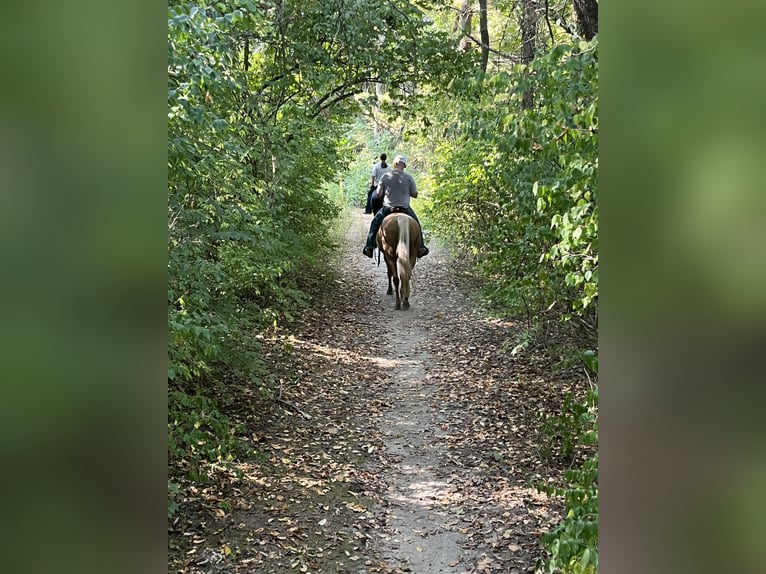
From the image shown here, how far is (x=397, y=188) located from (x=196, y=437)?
714 cm

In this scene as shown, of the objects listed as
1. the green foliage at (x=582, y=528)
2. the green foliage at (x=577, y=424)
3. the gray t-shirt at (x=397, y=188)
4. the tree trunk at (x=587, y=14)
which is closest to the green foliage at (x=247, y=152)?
the gray t-shirt at (x=397, y=188)

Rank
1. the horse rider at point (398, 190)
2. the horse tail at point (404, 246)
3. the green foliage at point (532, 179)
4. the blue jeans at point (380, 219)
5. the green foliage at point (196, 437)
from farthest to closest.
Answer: the blue jeans at point (380, 219)
the horse rider at point (398, 190)
the horse tail at point (404, 246)
the green foliage at point (196, 437)
the green foliage at point (532, 179)

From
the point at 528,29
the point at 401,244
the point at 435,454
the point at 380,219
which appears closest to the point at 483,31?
the point at 528,29

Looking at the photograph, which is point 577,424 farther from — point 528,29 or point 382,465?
point 528,29

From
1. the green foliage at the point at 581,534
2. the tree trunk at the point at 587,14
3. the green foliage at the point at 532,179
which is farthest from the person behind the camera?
the tree trunk at the point at 587,14

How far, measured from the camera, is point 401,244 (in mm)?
9961

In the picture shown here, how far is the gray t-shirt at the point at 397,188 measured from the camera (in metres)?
10.2

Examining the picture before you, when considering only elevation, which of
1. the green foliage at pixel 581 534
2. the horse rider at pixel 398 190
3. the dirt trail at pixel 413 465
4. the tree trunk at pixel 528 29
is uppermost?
the tree trunk at pixel 528 29

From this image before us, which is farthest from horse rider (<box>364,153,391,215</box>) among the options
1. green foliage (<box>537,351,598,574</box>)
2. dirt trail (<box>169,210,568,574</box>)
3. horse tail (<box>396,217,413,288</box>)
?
green foliage (<box>537,351,598,574</box>)

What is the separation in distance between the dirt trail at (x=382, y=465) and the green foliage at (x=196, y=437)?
18cm

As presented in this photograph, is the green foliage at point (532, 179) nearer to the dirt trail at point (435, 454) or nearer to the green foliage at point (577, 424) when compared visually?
the green foliage at point (577, 424)

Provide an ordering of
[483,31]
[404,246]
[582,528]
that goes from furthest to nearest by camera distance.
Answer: [404,246] → [483,31] → [582,528]

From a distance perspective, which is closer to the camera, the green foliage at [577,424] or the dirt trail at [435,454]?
the green foliage at [577,424]

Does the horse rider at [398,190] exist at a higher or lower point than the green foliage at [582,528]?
higher
